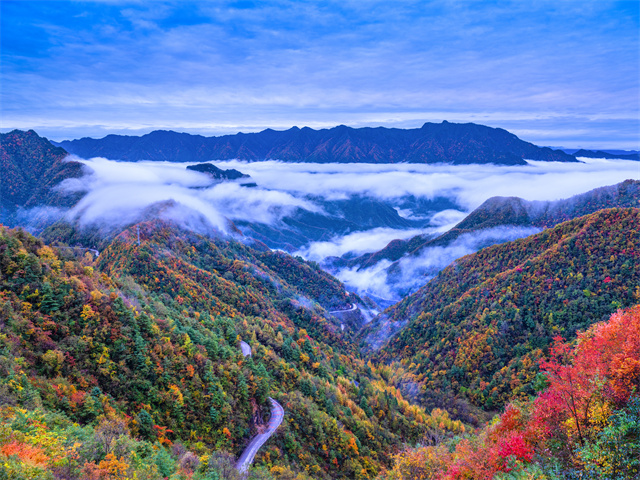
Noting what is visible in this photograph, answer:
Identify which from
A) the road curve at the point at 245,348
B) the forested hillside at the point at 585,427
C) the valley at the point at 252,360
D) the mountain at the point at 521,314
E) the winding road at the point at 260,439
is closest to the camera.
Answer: the forested hillside at the point at 585,427

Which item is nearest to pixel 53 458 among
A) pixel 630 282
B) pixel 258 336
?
pixel 258 336

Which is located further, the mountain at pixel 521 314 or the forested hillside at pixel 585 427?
the mountain at pixel 521 314

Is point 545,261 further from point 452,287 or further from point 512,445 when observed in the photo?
point 512,445

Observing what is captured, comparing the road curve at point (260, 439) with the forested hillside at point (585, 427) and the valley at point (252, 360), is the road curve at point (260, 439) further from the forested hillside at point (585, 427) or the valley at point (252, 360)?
the forested hillside at point (585, 427)

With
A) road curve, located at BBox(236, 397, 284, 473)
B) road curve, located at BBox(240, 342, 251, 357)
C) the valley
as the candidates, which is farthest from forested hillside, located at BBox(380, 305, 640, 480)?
road curve, located at BBox(240, 342, 251, 357)

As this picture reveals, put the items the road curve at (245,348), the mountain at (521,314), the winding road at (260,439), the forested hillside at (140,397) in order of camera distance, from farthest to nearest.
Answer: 1. the mountain at (521,314)
2. the road curve at (245,348)
3. the winding road at (260,439)
4. the forested hillside at (140,397)

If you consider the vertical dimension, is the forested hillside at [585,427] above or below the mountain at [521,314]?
above

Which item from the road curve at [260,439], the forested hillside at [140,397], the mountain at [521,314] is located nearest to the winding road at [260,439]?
the road curve at [260,439]

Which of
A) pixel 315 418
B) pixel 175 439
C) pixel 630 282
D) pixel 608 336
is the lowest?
pixel 315 418
